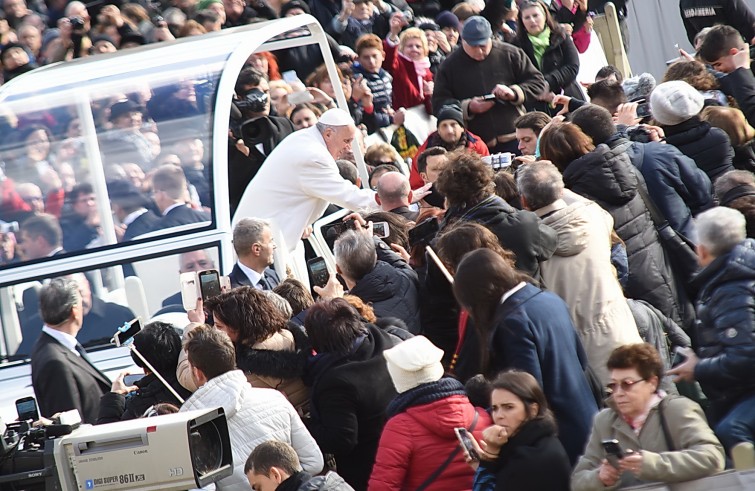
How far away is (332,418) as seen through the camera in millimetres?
6348

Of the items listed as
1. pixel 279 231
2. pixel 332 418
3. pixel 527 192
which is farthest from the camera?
pixel 279 231

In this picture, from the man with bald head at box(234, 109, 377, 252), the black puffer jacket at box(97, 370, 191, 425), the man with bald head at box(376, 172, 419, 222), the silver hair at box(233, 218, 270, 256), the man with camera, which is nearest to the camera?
the black puffer jacket at box(97, 370, 191, 425)

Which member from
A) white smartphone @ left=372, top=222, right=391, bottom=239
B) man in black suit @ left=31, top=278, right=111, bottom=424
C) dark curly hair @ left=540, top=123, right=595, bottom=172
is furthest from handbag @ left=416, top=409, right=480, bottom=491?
white smartphone @ left=372, top=222, right=391, bottom=239

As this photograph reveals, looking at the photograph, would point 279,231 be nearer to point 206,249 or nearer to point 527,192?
point 206,249

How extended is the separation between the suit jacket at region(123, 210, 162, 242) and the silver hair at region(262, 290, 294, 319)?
2.45m

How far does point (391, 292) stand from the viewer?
7.39 metres

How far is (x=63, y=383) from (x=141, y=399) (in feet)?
3.09

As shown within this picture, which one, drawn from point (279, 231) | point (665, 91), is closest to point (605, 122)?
point (665, 91)

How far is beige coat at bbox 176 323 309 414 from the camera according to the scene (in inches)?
264

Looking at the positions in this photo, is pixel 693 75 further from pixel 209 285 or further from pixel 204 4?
pixel 204 4

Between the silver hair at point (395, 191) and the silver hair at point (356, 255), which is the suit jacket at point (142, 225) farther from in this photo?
the silver hair at point (356, 255)

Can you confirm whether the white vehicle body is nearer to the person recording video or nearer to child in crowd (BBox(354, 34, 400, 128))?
the person recording video

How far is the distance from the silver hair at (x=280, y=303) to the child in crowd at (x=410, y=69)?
6940 millimetres

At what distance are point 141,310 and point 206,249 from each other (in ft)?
1.87
